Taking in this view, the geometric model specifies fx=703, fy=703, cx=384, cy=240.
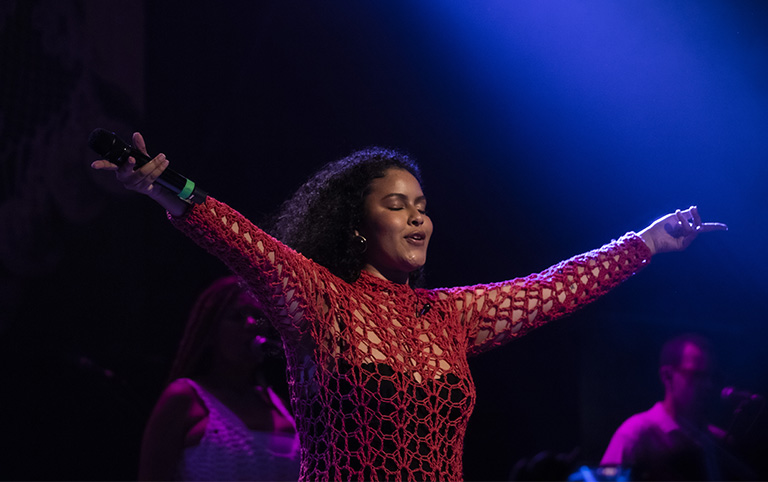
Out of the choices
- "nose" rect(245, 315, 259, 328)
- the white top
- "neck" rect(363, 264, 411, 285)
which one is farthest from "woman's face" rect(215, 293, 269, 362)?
"neck" rect(363, 264, 411, 285)

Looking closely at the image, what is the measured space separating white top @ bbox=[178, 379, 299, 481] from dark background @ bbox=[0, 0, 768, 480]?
0.42m

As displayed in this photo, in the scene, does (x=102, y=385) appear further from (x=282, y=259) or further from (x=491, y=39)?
(x=491, y=39)

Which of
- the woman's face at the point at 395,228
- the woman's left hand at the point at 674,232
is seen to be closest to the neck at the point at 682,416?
the woman's left hand at the point at 674,232

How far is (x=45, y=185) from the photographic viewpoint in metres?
2.72

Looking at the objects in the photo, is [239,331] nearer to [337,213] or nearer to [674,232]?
[337,213]

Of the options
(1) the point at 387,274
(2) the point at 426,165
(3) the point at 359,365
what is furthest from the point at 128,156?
(2) the point at 426,165

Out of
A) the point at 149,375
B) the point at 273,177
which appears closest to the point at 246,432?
the point at 149,375

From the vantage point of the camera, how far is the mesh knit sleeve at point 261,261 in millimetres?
1448

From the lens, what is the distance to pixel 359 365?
1646 mm

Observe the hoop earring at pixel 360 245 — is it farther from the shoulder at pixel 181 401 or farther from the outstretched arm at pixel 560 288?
the shoulder at pixel 181 401

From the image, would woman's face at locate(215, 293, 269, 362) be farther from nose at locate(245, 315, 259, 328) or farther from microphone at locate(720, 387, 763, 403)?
microphone at locate(720, 387, 763, 403)

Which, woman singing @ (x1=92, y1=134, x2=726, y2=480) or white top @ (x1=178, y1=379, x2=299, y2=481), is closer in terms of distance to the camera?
woman singing @ (x1=92, y1=134, x2=726, y2=480)

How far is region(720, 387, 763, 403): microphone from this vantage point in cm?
264

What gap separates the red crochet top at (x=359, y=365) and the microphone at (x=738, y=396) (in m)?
1.37
